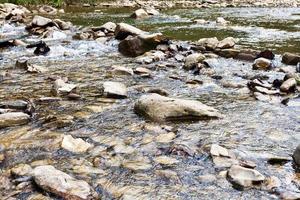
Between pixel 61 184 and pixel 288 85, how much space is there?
511 centimetres

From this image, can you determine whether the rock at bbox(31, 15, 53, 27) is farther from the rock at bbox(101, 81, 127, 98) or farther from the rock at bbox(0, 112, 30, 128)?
the rock at bbox(0, 112, 30, 128)

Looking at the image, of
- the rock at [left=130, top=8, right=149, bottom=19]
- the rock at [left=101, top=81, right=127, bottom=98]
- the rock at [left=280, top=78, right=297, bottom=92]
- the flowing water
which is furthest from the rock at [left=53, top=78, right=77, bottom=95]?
the rock at [left=130, top=8, right=149, bottom=19]

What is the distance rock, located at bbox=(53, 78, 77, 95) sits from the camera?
7680mm

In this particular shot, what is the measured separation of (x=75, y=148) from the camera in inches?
210

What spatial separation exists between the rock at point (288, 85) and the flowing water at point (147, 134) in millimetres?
699

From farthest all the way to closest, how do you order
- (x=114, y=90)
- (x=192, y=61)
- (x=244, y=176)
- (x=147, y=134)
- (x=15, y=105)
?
(x=192, y=61) → (x=114, y=90) → (x=15, y=105) → (x=147, y=134) → (x=244, y=176)

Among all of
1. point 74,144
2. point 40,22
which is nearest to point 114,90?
point 74,144

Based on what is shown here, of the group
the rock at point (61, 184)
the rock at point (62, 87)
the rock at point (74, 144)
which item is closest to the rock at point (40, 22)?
the rock at point (62, 87)

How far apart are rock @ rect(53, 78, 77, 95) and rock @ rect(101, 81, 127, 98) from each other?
581 mm

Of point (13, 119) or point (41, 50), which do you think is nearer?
point (13, 119)

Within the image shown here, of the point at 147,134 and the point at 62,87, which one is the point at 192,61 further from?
the point at 147,134

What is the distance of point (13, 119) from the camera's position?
607 cm

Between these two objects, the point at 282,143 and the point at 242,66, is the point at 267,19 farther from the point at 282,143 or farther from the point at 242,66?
the point at 282,143

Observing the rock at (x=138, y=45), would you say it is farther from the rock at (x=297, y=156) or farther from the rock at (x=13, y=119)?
the rock at (x=297, y=156)
